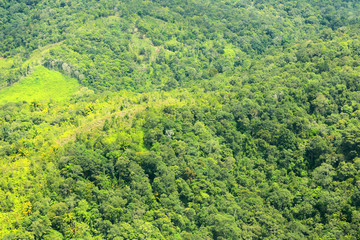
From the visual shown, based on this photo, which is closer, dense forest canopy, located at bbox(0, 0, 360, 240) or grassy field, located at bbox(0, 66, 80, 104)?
dense forest canopy, located at bbox(0, 0, 360, 240)

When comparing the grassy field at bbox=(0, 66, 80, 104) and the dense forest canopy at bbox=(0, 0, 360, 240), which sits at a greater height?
the dense forest canopy at bbox=(0, 0, 360, 240)

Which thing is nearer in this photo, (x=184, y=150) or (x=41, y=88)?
(x=184, y=150)

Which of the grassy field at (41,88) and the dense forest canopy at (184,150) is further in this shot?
the grassy field at (41,88)

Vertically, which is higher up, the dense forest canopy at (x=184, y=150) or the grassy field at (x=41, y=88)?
the dense forest canopy at (x=184, y=150)

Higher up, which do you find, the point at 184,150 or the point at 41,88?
the point at 184,150

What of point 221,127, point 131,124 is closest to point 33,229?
point 131,124
